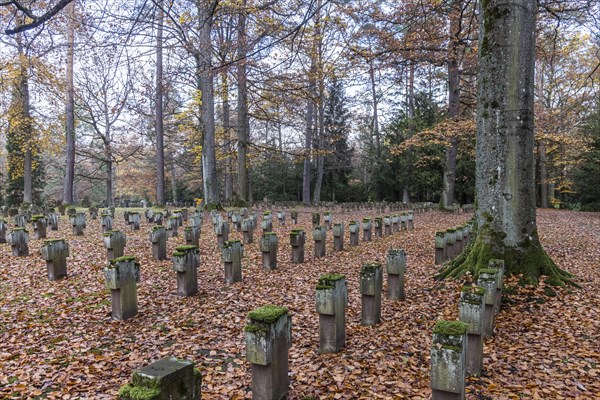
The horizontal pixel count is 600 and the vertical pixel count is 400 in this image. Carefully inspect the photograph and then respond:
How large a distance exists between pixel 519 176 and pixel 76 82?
24990 millimetres

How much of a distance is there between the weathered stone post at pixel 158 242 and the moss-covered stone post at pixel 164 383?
21.0ft

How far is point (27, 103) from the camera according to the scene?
20.9m

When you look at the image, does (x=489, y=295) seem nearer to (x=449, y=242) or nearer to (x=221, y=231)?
(x=449, y=242)

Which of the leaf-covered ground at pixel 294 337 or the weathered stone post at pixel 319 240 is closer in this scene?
the leaf-covered ground at pixel 294 337

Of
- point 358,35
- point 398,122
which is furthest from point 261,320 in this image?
point 398,122

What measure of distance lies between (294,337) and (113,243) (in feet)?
16.2

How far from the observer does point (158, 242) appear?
8.34 metres

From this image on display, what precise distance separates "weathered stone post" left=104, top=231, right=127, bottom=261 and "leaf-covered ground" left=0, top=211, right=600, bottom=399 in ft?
1.38

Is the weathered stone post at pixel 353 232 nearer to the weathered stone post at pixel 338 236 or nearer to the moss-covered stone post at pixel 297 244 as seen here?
the weathered stone post at pixel 338 236

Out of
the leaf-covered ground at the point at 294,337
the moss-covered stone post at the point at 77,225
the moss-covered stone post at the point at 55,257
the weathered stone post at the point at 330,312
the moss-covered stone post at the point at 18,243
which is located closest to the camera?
the leaf-covered ground at the point at 294,337

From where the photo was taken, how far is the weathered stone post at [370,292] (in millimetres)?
4754

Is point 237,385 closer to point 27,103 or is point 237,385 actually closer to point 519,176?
point 519,176

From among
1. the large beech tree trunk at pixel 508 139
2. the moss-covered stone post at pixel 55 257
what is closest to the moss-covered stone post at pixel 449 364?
the large beech tree trunk at pixel 508 139

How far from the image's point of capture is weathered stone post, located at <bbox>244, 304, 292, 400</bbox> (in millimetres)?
3029
